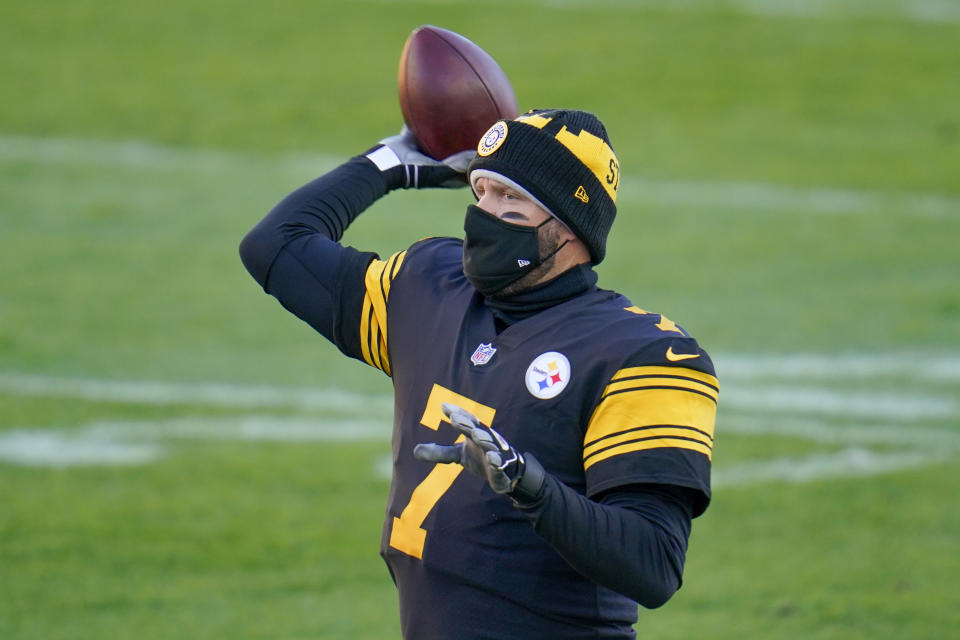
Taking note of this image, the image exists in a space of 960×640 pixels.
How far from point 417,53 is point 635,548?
6.44 feet

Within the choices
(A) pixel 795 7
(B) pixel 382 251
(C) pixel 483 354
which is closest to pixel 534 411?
(C) pixel 483 354

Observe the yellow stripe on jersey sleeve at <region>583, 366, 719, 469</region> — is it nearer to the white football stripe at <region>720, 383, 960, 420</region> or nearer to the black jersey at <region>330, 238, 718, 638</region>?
the black jersey at <region>330, 238, 718, 638</region>

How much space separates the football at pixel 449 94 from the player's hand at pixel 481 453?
139 cm

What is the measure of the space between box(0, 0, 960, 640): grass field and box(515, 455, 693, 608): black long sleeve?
2.36 meters

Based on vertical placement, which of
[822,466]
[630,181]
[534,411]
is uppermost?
[630,181]

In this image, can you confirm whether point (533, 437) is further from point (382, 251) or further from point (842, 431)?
point (382, 251)

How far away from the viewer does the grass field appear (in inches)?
201

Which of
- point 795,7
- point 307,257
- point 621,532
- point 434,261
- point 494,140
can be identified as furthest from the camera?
point 795,7

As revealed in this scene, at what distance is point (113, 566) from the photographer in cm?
516

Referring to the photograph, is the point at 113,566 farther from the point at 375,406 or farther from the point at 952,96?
the point at 952,96

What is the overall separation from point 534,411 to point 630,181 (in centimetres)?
889

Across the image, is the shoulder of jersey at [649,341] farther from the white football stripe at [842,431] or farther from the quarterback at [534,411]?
the white football stripe at [842,431]

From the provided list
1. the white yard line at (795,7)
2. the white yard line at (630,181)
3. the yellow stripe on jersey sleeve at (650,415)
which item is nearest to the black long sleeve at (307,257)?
the yellow stripe on jersey sleeve at (650,415)

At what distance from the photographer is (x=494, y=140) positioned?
9.24ft
